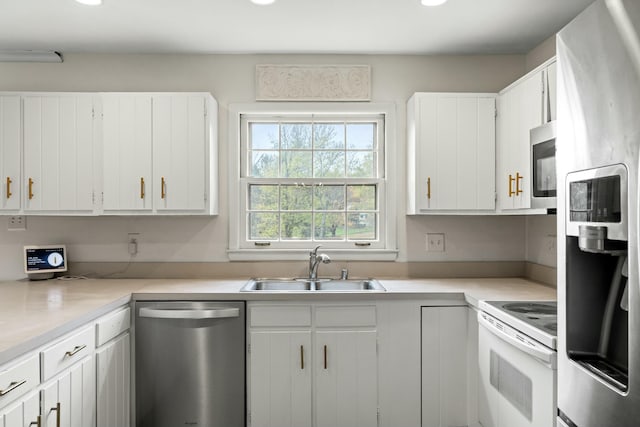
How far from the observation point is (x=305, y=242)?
3.27m

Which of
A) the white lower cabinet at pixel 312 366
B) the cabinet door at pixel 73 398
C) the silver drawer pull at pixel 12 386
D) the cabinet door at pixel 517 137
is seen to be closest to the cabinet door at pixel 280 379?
the white lower cabinet at pixel 312 366

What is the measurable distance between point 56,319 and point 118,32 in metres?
1.83

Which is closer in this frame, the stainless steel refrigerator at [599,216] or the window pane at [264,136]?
the stainless steel refrigerator at [599,216]

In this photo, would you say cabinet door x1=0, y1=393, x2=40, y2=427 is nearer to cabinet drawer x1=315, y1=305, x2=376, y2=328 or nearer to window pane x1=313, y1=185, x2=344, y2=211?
cabinet drawer x1=315, y1=305, x2=376, y2=328

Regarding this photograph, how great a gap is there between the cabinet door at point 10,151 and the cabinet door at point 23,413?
1643 millimetres

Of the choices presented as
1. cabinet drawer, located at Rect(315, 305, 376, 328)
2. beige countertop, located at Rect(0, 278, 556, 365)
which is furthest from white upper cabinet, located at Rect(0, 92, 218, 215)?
cabinet drawer, located at Rect(315, 305, 376, 328)

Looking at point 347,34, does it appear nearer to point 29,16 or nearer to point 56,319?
point 29,16

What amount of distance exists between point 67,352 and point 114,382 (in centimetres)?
53

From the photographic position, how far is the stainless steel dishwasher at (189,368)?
99.8 inches

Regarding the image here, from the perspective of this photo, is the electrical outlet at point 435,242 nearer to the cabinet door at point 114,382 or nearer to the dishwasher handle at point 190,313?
the dishwasher handle at point 190,313

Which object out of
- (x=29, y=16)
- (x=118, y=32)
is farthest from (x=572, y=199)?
(x=29, y=16)

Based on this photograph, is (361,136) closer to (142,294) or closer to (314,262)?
(314,262)

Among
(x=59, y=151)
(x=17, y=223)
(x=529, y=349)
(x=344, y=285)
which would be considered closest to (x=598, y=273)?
(x=529, y=349)

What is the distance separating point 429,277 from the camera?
324 cm
